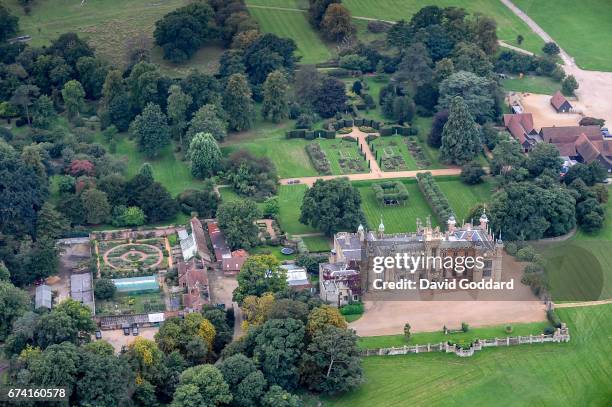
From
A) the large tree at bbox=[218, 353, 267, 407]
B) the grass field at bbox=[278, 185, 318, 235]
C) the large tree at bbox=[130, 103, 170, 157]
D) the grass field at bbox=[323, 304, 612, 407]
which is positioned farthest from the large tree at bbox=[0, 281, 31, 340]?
the large tree at bbox=[130, 103, 170, 157]

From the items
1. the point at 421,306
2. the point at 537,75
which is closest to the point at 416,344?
the point at 421,306

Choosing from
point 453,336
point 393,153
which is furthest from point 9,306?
point 393,153

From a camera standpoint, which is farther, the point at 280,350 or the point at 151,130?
the point at 151,130

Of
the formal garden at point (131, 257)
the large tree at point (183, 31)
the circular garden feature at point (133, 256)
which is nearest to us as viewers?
the formal garden at point (131, 257)

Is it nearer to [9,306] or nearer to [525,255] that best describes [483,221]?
[525,255]

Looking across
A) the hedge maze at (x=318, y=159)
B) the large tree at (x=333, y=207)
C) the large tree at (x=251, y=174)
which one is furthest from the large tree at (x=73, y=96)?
the large tree at (x=333, y=207)

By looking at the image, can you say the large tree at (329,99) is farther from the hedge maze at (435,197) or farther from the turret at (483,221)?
the turret at (483,221)

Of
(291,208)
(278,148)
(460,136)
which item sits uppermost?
(460,136)
